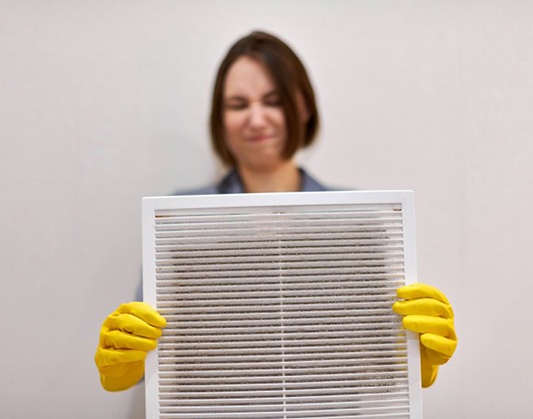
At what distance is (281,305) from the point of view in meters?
0.86

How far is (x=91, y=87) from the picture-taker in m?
1.17

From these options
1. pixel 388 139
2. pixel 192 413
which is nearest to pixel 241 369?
pixel 192 413

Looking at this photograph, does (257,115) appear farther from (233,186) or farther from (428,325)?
(428,325)

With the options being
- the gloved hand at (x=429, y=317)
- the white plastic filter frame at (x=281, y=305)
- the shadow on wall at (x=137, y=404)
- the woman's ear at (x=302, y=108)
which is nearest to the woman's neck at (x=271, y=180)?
the woman's ear at (x=302, y=108)

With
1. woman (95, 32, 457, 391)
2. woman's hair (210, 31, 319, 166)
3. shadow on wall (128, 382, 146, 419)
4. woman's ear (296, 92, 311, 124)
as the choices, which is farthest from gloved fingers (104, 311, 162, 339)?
woman's ear (296, 92, 311, 124)

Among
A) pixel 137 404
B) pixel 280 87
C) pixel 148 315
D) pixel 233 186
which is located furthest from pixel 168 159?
pixel 137 404

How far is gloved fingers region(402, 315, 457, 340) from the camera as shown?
→ 85 cm

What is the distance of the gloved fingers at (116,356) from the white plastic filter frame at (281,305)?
4 cm

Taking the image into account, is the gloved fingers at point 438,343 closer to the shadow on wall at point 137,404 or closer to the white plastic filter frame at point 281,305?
the white plastic filter frame at point 281,305

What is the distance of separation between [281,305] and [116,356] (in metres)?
0.32

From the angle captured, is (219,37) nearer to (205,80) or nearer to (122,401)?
(205,80)

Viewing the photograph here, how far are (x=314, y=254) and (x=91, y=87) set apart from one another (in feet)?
2.25

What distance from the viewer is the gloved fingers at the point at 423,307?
0.86m

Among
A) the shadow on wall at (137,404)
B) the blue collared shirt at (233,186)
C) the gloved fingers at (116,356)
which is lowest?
the shadow on wall at (137,404)
